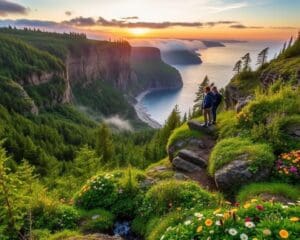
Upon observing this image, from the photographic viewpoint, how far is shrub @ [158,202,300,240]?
589cm

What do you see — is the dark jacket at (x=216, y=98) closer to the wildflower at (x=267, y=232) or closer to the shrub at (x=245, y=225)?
the shrub at (x=245, y=225)

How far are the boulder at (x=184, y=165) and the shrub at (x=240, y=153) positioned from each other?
114cm

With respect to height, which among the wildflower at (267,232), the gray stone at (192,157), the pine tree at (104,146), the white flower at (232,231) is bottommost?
the pine tree at (104,146)

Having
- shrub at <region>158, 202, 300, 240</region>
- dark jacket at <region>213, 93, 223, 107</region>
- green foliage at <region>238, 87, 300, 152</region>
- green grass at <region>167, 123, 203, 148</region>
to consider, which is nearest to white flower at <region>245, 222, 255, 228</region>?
shrub at <region>158, 202, 300, 240</region>

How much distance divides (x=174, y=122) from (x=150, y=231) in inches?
1898

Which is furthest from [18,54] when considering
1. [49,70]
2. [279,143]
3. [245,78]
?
[279,143]

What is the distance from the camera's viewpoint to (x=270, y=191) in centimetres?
1167

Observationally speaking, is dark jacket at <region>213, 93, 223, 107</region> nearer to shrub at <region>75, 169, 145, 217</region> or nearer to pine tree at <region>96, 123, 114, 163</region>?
shrub at <region>75, 169, 145, 217</region>

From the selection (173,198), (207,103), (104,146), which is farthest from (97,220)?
(104,146)

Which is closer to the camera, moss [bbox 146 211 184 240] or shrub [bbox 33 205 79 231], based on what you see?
moss [bbox 146 211 184 240]

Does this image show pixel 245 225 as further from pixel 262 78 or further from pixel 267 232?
pixel 262 78

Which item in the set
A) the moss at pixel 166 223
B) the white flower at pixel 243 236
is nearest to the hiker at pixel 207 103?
the moss at pixel 166 223

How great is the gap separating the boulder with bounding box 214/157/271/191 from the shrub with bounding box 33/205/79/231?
567 cm

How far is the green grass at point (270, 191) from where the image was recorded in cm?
1145
